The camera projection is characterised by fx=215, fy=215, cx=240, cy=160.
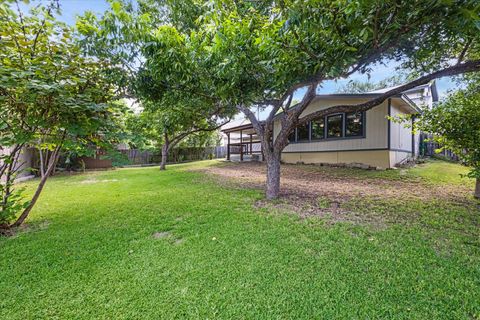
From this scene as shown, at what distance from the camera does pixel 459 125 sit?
14.8 ft

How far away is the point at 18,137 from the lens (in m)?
2.88

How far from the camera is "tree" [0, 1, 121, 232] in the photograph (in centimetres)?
278

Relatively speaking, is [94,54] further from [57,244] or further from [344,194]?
[344,194]

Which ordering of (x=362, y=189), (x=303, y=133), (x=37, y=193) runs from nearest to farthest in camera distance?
1. (x=37, y=193)
2. (x=362, y=189)
3. (x=303, y=133)

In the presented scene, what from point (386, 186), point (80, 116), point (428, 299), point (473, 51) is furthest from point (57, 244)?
point (473, 51)

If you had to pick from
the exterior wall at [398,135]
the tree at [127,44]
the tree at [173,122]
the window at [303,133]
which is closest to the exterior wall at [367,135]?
the exterior wall at [398,135]

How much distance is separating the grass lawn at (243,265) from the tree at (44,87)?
1.61 meters

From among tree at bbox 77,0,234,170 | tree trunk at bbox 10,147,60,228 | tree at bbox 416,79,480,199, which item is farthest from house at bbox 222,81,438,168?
tree trunk at bbox 10,147,60,228

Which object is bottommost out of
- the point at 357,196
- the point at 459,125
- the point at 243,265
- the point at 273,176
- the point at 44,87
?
the point at 243,265

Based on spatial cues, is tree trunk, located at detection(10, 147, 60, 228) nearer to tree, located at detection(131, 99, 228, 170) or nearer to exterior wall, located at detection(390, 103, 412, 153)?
tree, located at detection(131, 99, 228, 170)

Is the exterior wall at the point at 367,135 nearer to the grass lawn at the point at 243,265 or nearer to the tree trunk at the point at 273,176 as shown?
the grass lawn at the point at 243,265

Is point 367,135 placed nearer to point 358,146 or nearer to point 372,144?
point 372,144

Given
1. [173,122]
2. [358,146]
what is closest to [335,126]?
[358,146]

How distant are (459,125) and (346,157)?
5.61 meters
